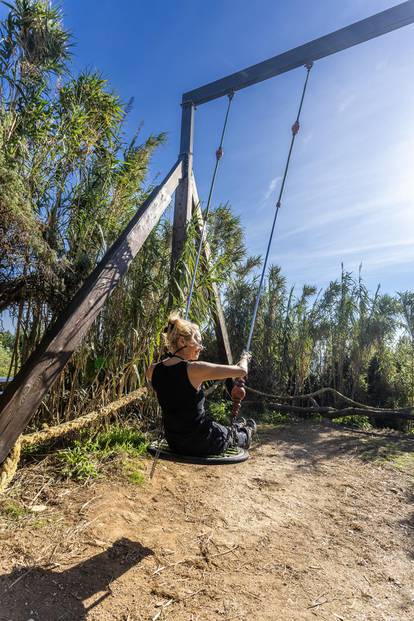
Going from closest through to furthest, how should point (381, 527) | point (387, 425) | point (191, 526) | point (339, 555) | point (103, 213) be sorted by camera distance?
point (339, 555)
point (191, 526)
point (381, 527)
point (103, 213)
point (387, 425)

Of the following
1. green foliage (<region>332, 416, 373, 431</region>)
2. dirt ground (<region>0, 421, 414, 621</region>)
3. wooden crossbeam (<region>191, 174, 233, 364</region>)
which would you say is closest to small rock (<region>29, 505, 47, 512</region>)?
dirt ground (<region>0, 421, 414, 621</region>)

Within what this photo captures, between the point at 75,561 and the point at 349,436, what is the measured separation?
439cm

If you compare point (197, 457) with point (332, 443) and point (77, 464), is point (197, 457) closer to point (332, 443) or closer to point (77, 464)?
point (77, 464)

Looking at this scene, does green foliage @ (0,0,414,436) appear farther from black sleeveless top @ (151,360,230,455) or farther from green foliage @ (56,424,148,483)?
black sleeveless top @ (151,360,230,455)

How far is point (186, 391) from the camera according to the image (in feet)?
7.82

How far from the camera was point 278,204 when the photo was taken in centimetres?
360

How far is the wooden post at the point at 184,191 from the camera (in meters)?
4.21

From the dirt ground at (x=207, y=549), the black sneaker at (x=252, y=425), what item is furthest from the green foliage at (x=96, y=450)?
the black sneaker at (x=252, y=425)

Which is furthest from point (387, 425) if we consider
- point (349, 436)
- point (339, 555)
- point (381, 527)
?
point (339, 555)

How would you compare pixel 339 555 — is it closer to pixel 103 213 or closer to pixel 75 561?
pixel 75 561

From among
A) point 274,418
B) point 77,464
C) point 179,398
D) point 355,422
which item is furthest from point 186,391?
point 355,422

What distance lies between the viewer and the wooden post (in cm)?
421

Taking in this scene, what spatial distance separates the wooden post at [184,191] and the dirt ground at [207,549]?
2.32 m

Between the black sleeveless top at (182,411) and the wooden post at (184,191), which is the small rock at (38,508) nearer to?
the black sleeveless top at (182,411)
